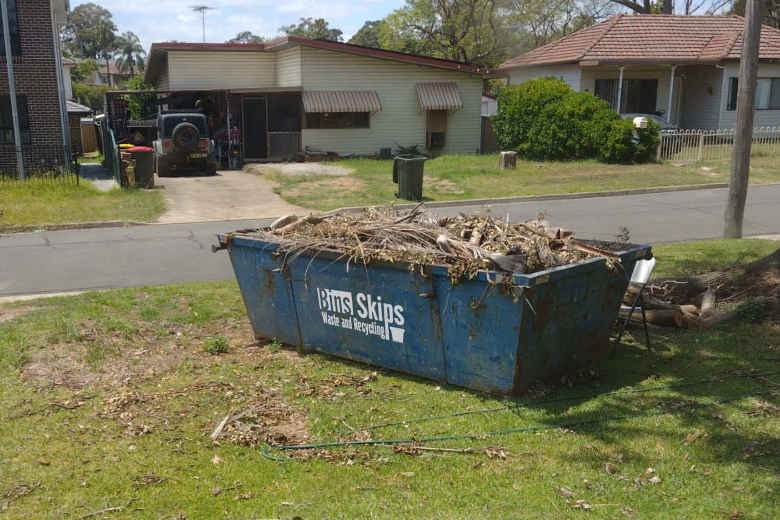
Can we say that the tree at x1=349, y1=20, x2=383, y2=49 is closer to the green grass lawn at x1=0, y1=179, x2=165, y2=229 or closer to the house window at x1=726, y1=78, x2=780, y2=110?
the house window at x1=726, y1=78, x2=780, y2=110

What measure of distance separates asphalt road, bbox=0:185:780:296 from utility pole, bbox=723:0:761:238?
1.44 metres

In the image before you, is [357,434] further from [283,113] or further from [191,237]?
[283,113]

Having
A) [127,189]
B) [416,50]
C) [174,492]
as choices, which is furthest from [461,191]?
[416,50]

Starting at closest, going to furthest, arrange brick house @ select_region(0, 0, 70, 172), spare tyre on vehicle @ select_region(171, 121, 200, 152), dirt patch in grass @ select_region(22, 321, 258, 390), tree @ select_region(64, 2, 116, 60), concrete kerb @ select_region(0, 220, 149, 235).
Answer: dirt patch in grass @ select_region(22, 321, 258, 390)
concrete kerb @ select_region(0, 220, 149, 235)
brick house @ select_region(0, 0, 70, 172)
spare tyre on vehicle @ select_region(171, 121, 200, 152)
tree @ select_region(64, 2, 116, 60)

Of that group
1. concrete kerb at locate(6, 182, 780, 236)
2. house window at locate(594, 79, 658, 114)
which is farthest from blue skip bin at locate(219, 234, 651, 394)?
house window at locate(594, 79, 658, 114)

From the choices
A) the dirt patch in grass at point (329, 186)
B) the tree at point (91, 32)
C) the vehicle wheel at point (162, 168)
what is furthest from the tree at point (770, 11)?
the tree at point (91, 32)

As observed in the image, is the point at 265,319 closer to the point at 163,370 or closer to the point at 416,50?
the point at 163,370

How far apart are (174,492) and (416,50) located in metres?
47.8

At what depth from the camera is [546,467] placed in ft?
15.2

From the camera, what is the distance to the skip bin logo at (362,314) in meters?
6.07

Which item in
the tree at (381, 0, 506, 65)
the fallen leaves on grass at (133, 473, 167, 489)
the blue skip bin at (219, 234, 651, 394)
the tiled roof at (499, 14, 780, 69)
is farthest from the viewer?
the tree at (381, 0, 506, 65)

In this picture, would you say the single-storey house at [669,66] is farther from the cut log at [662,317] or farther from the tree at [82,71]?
the tree at [82,71]

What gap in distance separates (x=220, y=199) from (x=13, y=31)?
8724mm

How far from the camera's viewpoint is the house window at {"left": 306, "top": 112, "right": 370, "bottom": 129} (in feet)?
92.9
